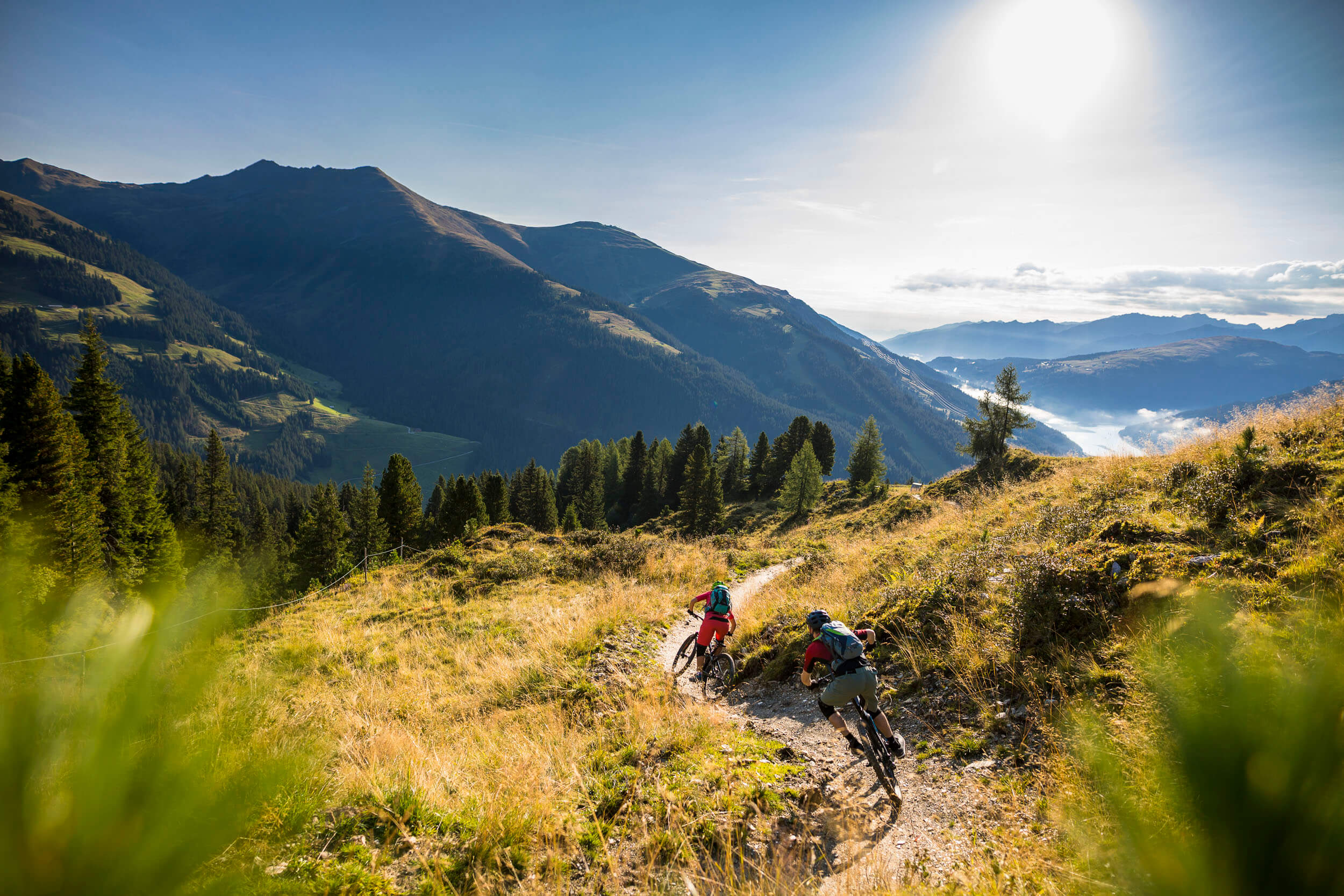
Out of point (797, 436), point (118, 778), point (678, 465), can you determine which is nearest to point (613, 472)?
point (678, 465)

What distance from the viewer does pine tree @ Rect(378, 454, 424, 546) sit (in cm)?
4722

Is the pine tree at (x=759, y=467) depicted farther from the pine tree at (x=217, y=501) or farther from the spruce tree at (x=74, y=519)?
the pine tree at (x=217, y=501)

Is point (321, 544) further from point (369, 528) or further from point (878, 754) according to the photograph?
point (878, 754)

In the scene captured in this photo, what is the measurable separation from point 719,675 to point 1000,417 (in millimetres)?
39369

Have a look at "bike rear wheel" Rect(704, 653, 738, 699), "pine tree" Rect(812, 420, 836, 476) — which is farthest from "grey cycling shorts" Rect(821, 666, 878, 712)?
"pine tree" Rect(812, 420, 836, 476)

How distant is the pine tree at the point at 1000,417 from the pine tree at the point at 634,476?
4463cm

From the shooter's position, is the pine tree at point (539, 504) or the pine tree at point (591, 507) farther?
the pine tree at point (591, 507)

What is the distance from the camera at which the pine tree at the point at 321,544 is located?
49.2 metres

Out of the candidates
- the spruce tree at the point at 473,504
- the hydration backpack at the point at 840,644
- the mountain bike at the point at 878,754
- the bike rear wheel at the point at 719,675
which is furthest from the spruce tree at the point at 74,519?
the mountain bike at the point at 878,754

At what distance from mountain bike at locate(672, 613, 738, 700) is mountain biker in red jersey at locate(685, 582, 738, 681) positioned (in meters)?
0.09

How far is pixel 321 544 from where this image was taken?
49562 millimetres

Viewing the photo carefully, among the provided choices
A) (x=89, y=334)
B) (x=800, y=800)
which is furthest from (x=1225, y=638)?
(x=89, y=334)

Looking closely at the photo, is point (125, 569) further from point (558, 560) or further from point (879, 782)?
point (879, 782)

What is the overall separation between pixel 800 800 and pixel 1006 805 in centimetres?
200
